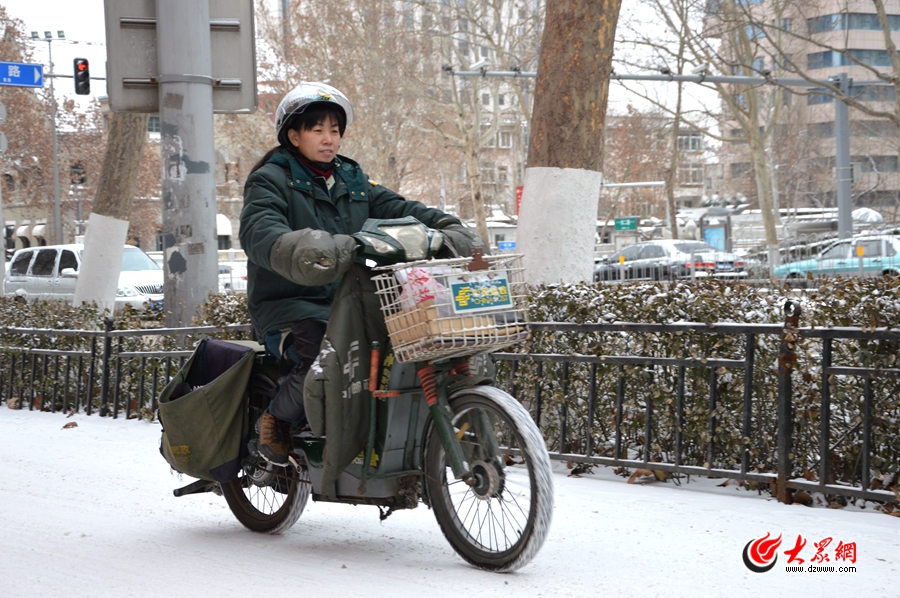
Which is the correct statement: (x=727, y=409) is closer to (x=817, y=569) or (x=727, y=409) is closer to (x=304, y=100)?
(x=817, y=569)

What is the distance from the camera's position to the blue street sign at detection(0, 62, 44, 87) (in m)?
15.1

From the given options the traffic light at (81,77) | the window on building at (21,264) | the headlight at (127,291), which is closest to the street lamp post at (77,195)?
the window on building at (21,264)

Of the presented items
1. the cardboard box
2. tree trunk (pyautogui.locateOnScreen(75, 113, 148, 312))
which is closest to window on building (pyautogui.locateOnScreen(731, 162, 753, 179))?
tree trunk (pyautogui.locateOnScreen(75, 113, 148, 312))

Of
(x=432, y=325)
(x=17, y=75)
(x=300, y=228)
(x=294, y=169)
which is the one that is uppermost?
(x=17, y=75)

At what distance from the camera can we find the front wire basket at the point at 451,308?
3.63 meters

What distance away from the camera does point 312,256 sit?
378cm

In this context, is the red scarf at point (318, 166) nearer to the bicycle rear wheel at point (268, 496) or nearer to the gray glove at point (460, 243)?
the gray glove at point (460, 243)

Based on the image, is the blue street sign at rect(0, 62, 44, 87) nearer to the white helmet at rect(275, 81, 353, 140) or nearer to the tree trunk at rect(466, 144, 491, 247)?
the white helmet at rect(275, 81, 353, 140)

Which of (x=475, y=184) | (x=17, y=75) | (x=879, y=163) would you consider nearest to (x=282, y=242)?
(x=17, y=75)

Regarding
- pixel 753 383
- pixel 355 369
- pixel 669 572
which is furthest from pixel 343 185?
pixel 753 383

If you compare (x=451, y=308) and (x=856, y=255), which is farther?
(x=856, y=255)

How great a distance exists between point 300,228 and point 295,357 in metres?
0.56

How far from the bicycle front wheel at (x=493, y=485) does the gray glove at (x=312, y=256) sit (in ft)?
2.39

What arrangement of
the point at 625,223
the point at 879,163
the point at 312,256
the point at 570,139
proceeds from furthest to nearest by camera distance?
1. the point at 879,163
2. the point at 625,223
3. the point at 570,139
4. the point at 312,256
